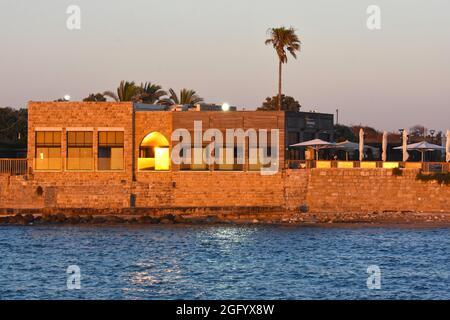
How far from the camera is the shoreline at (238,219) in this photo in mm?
59844

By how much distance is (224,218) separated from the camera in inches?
2441

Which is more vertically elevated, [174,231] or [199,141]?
[199,141]

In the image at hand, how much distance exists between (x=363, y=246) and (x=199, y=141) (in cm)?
1498

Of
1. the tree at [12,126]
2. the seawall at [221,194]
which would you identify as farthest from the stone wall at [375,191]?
the tree at [12,126]

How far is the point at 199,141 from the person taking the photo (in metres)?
64.1

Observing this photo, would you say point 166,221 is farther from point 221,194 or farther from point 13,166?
point 13,166

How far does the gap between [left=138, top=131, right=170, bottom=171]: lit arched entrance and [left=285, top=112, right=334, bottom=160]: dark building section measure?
26.6 ft

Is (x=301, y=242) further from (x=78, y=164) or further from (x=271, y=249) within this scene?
(x=78, y=164)

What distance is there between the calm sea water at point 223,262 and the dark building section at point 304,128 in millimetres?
11107

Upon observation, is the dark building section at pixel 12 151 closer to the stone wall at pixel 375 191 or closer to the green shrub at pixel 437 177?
the stone wall at pixel 375 191

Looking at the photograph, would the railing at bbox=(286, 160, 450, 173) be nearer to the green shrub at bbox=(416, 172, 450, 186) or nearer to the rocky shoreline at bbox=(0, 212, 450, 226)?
the green shrub at bbox=(416, 172, 450, 186)

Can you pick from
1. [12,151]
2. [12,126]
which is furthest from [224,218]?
[12,126]
